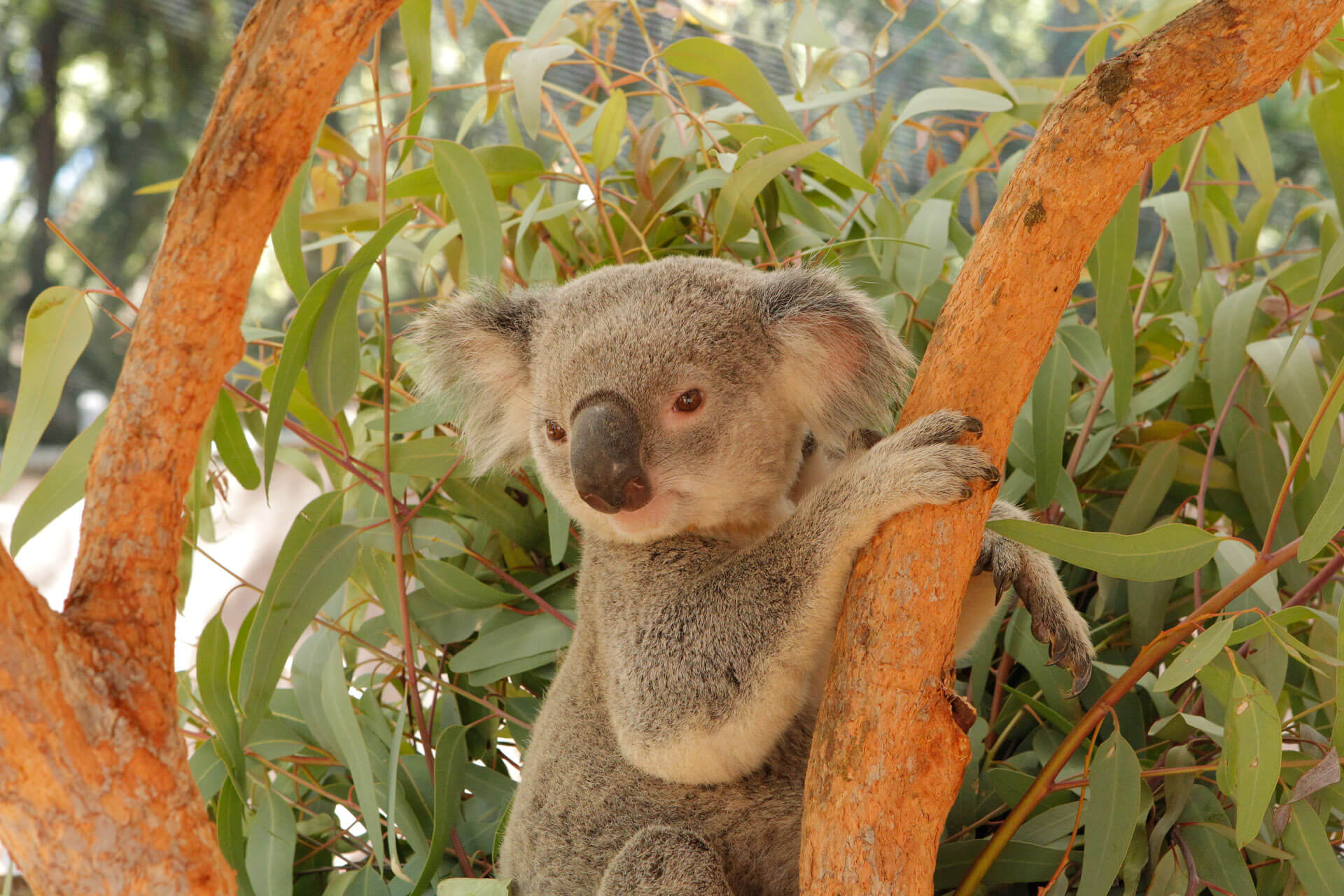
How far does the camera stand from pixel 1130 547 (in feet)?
4.08

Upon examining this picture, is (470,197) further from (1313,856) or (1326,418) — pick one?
(1313,856)

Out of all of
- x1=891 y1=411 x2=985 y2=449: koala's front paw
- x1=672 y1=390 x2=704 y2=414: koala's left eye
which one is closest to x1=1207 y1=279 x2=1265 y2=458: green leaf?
x1=891 y1=411 x2=985 y2=449: koala's front paw

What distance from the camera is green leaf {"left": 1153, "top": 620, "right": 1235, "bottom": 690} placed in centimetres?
115

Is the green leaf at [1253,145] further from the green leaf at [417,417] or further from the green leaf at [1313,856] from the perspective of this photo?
the green leaf at [417,417]

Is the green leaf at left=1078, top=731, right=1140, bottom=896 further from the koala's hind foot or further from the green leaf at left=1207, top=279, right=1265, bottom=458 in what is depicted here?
the green leaf at left=1207, top=279, right=1265, bottom=458

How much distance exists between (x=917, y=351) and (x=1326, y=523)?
0.85m

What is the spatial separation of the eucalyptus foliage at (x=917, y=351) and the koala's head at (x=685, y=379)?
0.15 metres

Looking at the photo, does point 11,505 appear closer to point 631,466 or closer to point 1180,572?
point 631,466

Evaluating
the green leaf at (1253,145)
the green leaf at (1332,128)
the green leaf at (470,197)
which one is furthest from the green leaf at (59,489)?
the green leaf at (1253,145)

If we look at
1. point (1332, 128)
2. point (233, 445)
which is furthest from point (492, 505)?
point (1332, 128)

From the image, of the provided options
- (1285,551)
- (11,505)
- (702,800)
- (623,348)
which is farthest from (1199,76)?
(11,505)

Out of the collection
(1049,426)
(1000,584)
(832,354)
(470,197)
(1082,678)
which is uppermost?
(470,197)

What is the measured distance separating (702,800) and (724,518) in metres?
0.40

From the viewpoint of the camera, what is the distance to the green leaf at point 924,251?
5.92 feet
